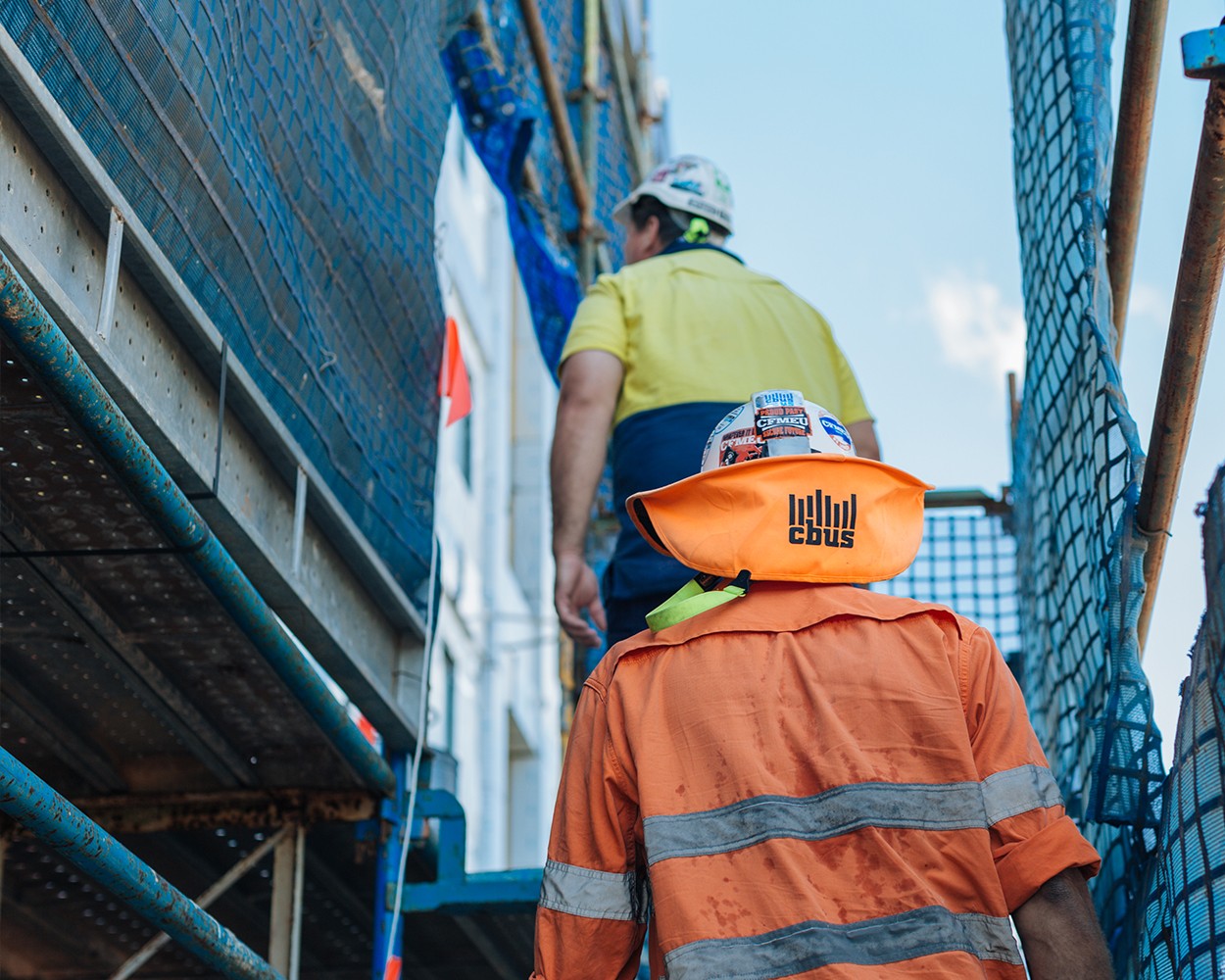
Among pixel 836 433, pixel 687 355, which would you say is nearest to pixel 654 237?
pixel 687 355

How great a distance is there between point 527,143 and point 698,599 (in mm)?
4494

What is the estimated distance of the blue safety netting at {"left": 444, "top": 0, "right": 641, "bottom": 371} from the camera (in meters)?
7.42

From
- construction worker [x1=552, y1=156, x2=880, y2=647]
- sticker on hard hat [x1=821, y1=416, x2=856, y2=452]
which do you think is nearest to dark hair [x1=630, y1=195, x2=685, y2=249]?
construction worker [x1=552, y1=156, x2=880, y2=647]

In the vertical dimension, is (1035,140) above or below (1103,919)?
above

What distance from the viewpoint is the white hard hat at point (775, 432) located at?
3391 millimetres

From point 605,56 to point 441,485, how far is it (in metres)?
6.12

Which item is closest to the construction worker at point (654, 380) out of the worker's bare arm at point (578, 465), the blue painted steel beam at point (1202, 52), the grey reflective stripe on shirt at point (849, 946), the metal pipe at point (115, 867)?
the worker's bare arm at point (578, 465)

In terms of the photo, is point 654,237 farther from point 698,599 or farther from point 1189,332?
point 698,599

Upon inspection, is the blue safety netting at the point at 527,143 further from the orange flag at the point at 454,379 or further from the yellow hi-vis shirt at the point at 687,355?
the yellow hi-vis shirt at the point at 687,355

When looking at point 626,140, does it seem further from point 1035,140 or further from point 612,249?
point 1035,140

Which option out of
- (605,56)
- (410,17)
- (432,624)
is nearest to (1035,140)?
(410,17)

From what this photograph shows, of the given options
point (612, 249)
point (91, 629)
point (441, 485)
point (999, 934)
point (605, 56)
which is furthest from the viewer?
point (441, 485)

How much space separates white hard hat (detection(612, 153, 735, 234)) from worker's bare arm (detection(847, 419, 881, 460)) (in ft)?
2.80

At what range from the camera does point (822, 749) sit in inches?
120
